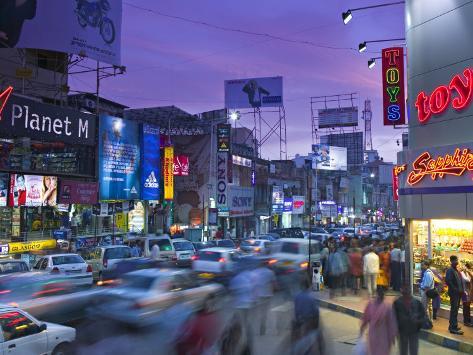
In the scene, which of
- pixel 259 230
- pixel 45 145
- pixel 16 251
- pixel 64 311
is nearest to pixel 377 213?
pixel 259 230

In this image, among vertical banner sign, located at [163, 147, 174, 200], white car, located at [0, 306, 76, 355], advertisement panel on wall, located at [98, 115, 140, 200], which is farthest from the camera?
vertical banner sign, located at [163, 147, 174, 200]

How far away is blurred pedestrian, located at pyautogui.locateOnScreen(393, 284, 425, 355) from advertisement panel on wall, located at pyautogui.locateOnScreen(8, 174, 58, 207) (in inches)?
1121

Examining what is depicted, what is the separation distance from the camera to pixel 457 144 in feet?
47.4

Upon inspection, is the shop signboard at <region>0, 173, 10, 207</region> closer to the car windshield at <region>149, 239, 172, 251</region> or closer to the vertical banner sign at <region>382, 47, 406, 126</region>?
the car windshield at <region>149, 239, 172, 251</region>

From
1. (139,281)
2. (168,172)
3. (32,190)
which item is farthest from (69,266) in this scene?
(168,172)

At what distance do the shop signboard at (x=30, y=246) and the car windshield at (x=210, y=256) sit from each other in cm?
1141

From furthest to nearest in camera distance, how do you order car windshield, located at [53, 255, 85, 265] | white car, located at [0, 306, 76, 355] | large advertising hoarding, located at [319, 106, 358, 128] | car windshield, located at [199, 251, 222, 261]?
large advertising hoarding, located at [319, 106, 358, 128], car windshield, located at [199, 251, 222, 261], car windshield, located at [53, 255, 85, 265], white car, located at [0, 306, 76, 355]

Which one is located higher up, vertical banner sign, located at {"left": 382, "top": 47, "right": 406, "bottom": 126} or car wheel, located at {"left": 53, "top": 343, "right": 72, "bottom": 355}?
vertical banner sign, located at {"left": 382, "top": 47, "right": 406, "bottom": 126}

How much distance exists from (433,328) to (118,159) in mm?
29445

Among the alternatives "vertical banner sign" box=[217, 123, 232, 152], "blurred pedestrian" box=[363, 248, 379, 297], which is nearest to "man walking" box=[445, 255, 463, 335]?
"blurred pedestrian" box=[363, 248, 379, 297]

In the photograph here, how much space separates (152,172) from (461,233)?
29.8 metres

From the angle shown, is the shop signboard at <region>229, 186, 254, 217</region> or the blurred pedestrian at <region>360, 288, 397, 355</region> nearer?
the blurred pedestrian at <region>360, 288, 397, 355</region>

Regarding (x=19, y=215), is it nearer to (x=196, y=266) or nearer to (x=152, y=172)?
(x=152, y=172)

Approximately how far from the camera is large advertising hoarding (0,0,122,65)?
1172 inches
